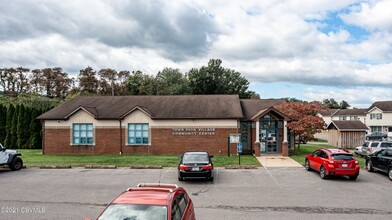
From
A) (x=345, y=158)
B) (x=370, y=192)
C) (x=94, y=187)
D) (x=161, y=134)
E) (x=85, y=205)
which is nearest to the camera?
(x=85, y=205)

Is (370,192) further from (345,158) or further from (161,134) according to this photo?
(161,134)

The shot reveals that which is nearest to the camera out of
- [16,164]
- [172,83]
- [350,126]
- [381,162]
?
[381,162]

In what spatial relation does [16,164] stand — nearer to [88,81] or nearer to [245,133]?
[245,133]

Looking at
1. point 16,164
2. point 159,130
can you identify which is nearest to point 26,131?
point 16,164

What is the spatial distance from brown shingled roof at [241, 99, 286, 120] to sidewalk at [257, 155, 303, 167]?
15.0ft

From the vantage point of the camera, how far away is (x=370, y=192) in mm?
13531

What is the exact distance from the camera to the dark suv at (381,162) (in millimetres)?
16688

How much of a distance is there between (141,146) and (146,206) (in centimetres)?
2294

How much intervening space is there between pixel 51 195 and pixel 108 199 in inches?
104

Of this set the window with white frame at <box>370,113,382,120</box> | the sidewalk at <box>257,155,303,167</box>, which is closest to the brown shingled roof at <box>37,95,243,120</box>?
the sidewalk at <box>257,155,303,167</box>

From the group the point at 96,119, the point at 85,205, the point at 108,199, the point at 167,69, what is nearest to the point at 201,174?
the point at 108,199

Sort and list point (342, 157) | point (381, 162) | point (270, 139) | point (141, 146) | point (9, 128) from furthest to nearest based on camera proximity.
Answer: point (9, 128)
point (270, 139)
point (141, 146)
point (381, 162)
point (342, 157)

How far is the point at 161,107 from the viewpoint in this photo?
29.8m

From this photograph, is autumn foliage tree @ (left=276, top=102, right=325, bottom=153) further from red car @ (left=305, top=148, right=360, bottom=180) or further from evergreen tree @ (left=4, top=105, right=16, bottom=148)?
evergreen tree @ (left=4, top=105, right=16, bottom=148)
